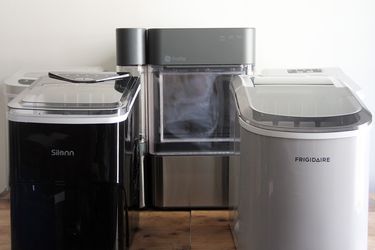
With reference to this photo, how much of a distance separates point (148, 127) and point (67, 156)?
0.37m

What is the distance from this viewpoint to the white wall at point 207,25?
4.40 feet

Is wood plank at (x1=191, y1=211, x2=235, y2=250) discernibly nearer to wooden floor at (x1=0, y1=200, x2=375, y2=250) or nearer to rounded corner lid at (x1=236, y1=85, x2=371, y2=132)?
wooden floor at (x1=0, y1=200, x2=375, y2=250)

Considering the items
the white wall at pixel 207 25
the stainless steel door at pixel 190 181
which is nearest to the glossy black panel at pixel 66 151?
the stainless steel door at pixel 190 181

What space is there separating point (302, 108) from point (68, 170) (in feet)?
1.24

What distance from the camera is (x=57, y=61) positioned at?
1.37 m

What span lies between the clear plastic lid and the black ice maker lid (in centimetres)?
20

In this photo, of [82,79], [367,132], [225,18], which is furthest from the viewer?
[225,18]

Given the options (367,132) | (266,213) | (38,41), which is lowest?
(266,213)

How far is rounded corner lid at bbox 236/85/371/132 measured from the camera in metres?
0.81

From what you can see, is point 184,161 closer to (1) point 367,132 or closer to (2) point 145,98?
(2) point 145,98

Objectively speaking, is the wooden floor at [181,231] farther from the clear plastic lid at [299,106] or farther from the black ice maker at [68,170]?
the clear plastic lid at [299,106]

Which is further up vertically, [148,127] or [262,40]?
[262,40]

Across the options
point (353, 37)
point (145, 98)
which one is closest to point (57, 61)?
point (145, 98)

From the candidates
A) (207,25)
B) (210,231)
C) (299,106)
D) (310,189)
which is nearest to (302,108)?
(299,106)
